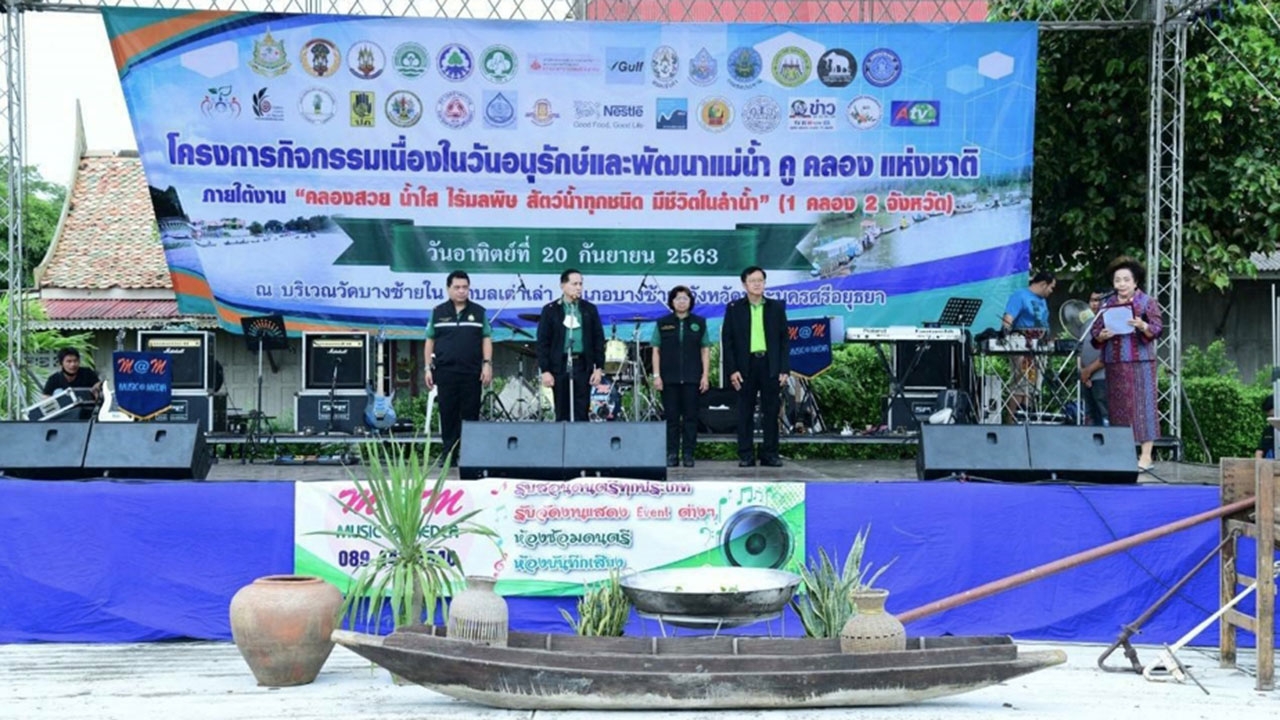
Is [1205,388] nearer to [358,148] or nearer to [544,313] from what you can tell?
[544,313]

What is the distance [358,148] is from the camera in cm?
1078

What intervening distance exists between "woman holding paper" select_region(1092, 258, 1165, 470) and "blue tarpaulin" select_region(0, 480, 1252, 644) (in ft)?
6.89

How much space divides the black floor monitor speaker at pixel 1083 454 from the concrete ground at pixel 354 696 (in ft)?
3.08

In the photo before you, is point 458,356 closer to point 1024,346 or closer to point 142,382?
point 142,382

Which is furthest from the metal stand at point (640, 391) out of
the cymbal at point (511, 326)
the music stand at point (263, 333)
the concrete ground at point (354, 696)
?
the concrete ground at point (354, 696)

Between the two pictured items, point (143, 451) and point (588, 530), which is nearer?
point (588, 530)

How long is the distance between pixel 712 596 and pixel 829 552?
155cm

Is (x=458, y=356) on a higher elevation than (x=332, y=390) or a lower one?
higher

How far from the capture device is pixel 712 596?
564cm

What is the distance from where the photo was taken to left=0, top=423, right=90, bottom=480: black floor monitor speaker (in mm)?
7438

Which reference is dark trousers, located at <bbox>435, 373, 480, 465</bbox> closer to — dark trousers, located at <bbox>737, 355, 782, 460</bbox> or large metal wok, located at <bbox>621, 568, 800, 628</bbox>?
dark trousers, located at <bbox>737, 355, 782, 460</bbox>

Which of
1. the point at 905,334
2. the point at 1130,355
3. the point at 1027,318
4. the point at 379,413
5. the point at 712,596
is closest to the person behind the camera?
the point at 712,596

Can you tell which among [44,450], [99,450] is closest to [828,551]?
[99,450]

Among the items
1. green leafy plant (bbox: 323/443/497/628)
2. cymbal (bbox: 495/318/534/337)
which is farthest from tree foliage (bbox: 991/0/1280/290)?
green leafy plant (bbox: 323/443/497/628)
